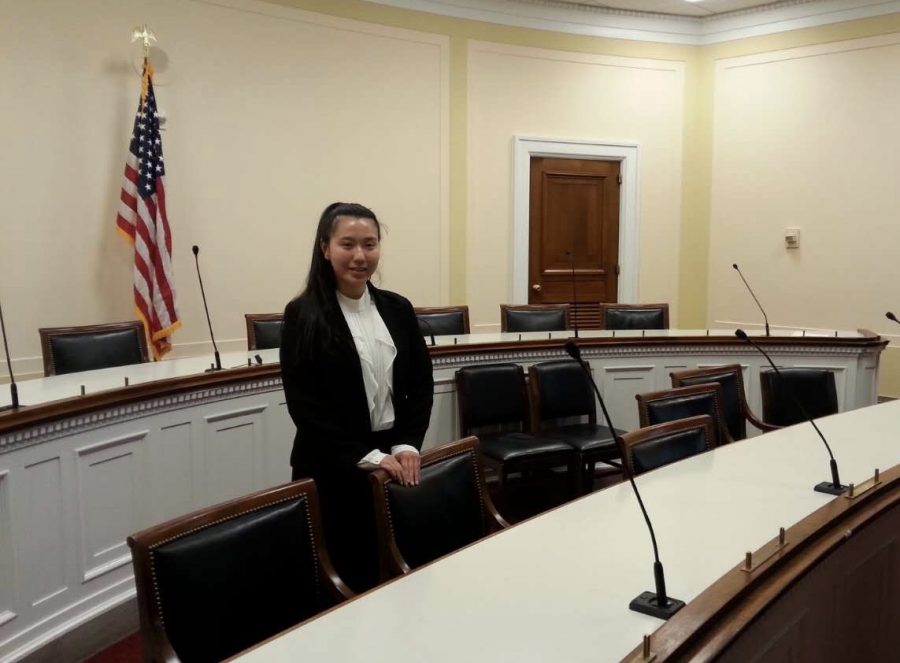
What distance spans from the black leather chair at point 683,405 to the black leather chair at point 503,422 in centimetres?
78

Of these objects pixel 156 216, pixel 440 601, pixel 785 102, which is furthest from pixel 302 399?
pixel 785 102

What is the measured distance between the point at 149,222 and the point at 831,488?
13.3 feet

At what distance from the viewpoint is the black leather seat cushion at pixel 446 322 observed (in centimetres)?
470

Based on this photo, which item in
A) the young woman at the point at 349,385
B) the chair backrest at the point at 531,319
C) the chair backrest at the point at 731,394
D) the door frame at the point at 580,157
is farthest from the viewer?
the door frame at the point at 580,157

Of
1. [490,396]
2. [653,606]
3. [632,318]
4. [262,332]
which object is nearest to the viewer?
[653,606]

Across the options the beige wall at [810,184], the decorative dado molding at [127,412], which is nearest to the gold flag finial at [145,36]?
the decorative dado molding at [127,412]

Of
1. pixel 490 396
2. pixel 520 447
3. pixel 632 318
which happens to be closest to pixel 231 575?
pixel 520 447

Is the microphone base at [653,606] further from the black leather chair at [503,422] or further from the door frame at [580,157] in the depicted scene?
the door frame at [580,157]

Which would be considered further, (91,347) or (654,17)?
(654,17)

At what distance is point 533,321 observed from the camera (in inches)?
193

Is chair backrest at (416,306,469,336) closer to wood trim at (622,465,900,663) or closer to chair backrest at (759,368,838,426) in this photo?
chair backrest at (759,368,838,426)

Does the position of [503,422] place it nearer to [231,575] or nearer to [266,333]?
[266,333]

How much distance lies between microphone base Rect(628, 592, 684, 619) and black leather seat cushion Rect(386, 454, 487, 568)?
675 millimetres

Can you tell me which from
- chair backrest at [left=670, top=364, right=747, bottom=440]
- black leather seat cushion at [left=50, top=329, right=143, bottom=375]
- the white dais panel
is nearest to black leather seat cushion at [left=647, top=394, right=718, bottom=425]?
chair backrest at [left=670, top=364, right=747, bottom=440]
